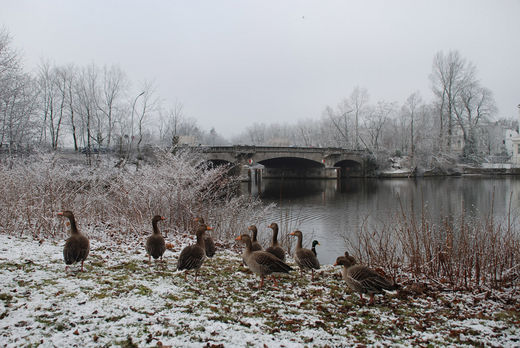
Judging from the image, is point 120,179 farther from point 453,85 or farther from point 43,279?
point 453,85

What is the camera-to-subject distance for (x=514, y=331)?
171 inches

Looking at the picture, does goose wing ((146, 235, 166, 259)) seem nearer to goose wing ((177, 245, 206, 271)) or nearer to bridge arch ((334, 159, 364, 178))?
goose wing ((177, 245, 206, 271))

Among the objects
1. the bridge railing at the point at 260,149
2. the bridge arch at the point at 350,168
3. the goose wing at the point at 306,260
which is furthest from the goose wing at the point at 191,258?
the bridge arch at the point at 350,168

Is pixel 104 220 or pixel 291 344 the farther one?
pixel 104 220

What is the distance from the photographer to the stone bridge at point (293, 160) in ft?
141

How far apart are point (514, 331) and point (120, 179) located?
43.9ft

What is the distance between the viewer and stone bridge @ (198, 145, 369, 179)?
42.9 meters

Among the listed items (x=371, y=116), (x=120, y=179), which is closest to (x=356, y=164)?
(x=371, y=116)

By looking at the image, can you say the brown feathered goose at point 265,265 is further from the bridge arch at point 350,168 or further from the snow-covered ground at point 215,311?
the bridge arch at point 350,168

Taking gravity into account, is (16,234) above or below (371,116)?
below

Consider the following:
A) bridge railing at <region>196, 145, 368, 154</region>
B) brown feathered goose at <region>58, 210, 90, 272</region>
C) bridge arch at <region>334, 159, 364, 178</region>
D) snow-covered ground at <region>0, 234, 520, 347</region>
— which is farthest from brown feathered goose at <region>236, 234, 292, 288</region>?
bridge arch at <region>334, 159, 364, 178</region>

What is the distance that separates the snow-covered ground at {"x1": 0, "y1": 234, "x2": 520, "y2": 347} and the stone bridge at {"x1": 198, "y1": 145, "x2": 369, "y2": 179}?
28495 mm

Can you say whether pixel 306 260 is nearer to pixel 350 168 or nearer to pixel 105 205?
pixel 105 205

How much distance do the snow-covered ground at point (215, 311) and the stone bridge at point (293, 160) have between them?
93.5 feet
